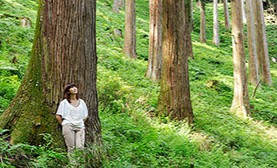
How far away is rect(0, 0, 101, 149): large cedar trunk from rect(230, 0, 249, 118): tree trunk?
730 centimetres

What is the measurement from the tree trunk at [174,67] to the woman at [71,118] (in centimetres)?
384

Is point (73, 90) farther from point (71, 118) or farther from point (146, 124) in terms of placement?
point (146, 124)

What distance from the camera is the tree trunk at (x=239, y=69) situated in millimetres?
11453

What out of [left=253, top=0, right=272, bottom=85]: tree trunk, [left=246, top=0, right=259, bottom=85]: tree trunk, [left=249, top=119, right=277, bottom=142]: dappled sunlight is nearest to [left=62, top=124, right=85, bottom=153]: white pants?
[left=249, top=119, right=277, bottom=142]: dappled sunlight

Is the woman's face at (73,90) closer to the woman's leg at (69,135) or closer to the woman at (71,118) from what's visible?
the woman at (71,118)

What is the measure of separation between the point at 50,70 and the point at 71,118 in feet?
2.59

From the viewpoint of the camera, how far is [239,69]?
11648mm

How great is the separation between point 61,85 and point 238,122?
22.4 feet

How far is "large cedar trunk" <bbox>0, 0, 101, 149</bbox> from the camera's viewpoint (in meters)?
5.22

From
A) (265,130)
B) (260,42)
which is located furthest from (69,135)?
(260,42)

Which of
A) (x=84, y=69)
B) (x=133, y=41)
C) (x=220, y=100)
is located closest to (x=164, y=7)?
(x=84, y=69)

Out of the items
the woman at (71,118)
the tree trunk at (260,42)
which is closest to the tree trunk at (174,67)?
the woman at (71,118)

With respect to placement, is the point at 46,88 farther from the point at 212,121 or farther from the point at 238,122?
the point at 238,122

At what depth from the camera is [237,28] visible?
1148 cm
